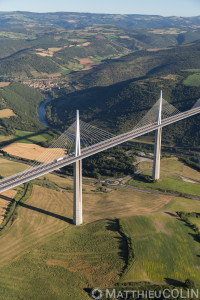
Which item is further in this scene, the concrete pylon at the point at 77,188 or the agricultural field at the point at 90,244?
the concrete pylon at the point at 77,188

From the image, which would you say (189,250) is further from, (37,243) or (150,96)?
(150,96)

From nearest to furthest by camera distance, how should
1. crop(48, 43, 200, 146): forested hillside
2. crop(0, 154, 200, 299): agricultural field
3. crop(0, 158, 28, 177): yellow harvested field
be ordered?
crop(0, 154, 200, 299): agricultural field → crop(0, 158, 28, 177): yellow harvested field → crop(48, 43, 200, 146): forested hillside

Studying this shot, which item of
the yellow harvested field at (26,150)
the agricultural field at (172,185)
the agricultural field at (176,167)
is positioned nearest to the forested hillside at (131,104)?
the agricultural field at (176,167)

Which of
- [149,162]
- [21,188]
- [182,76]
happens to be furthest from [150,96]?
[21,188]

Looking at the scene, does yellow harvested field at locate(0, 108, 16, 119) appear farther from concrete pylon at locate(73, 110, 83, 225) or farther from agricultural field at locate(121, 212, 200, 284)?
agricultural field at locate(121, 212, 200, 284)

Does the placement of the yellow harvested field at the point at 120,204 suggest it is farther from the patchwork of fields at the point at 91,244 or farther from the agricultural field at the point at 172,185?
the agricultural field at the point at 172,185

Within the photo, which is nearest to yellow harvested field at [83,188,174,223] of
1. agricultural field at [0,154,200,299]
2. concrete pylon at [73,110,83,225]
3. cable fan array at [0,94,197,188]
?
agricultural field at [0,154,200,299]

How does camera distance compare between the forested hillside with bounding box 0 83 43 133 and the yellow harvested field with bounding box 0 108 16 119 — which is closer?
the forested hillside with bounding box 0 83 43 133

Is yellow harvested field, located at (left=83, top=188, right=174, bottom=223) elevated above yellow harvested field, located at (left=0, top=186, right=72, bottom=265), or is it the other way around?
yellow harvested field, located at (left=0, top=186, right=72, bottom=265)

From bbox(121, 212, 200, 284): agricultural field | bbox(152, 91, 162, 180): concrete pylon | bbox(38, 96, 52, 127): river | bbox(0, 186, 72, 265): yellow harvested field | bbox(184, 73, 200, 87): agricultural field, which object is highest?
bbox(184, 73, 200, 87): agricultural field

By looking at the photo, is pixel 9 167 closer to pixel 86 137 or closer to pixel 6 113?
pixel 86 137

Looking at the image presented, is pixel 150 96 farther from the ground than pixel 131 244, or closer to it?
farther from the ground
